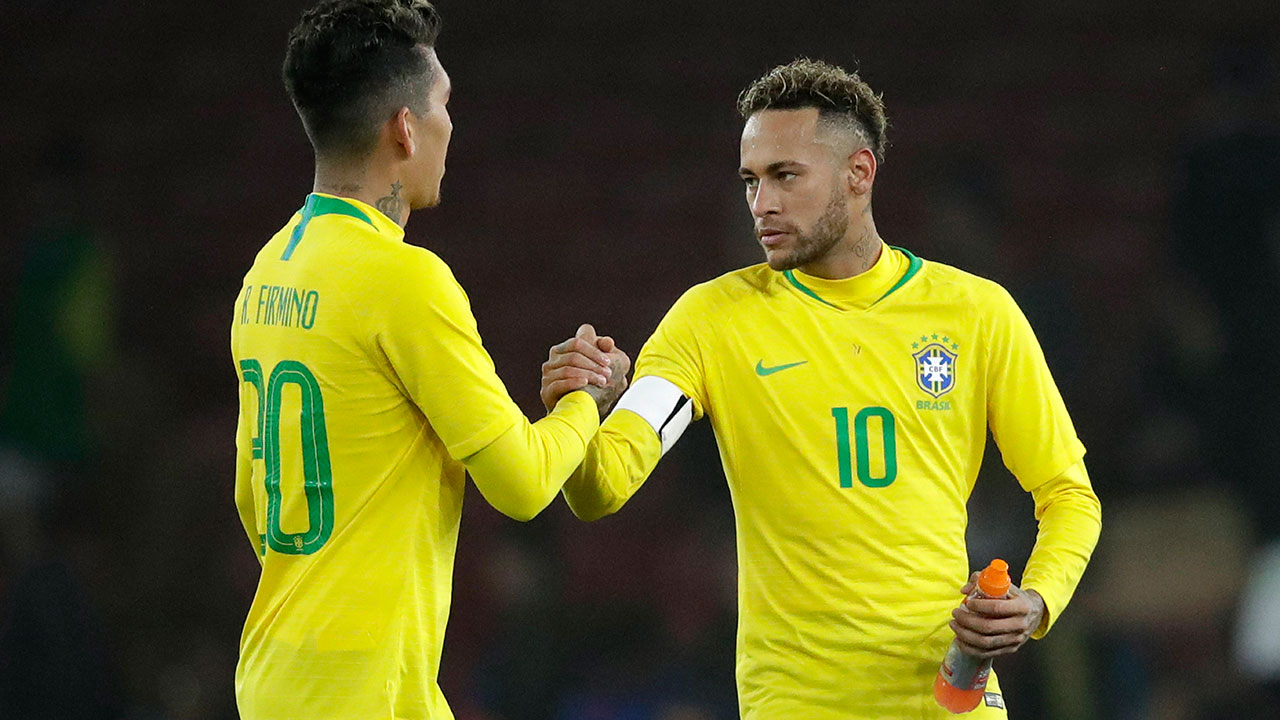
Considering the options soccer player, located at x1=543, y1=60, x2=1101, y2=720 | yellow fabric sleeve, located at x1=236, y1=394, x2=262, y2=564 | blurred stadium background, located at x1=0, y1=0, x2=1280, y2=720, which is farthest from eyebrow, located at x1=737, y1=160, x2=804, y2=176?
blurred stadium background, located at x1=0, y1=0, x2=1280, y2=720

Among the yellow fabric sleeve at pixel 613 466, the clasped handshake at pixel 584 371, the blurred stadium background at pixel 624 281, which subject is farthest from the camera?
the blurred stadium background at pixel 624 281

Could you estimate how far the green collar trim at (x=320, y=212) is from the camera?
1.87 m

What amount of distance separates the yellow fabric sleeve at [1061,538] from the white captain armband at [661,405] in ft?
2.13

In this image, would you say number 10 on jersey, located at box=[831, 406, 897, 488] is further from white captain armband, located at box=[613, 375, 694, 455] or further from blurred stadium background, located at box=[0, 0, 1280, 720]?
blurred stadium background, located at box=[0, 0, 1280, 720]

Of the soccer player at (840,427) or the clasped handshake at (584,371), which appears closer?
the clasped handshake at (584,371)

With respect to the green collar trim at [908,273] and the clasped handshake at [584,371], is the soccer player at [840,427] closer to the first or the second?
the green collar trim at [908,273]

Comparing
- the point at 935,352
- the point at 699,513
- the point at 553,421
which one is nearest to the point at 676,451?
the point at 699,513

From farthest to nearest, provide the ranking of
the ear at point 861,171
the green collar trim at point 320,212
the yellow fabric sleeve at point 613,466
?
the ear at point 861,171
the yellow fabric sleeve at point 613,466
the green collar trim at point 320,212

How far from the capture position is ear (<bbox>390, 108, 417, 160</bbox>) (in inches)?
75.5

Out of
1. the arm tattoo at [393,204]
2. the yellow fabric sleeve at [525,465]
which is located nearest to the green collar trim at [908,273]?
the yellow fabric sleeve at [525,465]

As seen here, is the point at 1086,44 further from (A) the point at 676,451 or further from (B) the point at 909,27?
(A) the point at 676,451

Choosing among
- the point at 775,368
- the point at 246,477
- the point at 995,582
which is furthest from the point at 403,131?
the point at 995,582

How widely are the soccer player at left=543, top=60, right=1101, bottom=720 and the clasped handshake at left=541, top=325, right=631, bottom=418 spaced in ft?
0.46

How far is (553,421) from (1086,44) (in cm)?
423
